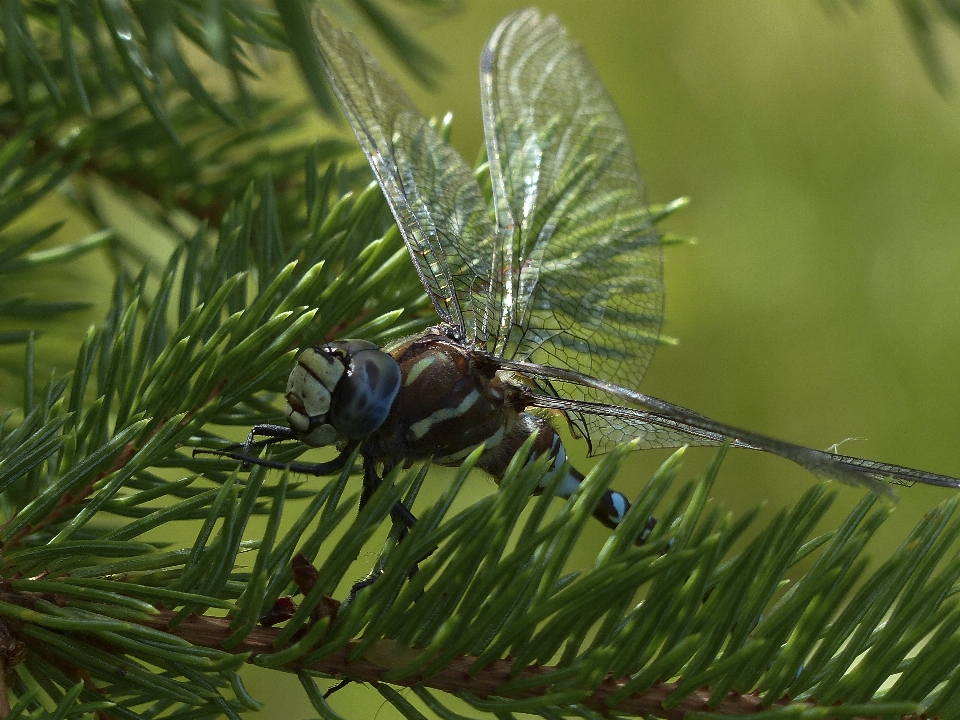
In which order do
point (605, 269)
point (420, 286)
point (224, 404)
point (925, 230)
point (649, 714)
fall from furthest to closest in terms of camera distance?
point (925, 230) < point (605, 269) < point (420, 286) < point (224, 404) < point (649, 714)

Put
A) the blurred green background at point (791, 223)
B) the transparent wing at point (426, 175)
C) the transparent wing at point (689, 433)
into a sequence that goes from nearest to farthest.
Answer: the transparent wing at point (689, 433) < the transparent wing at point (426, 175) < the blurred green background at point (791, 223)

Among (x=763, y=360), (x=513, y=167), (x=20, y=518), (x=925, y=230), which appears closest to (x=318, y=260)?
(x=20, y=518)

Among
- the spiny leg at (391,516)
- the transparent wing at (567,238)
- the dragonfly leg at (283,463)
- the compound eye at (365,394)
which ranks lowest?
the spiny leg at (391,516)

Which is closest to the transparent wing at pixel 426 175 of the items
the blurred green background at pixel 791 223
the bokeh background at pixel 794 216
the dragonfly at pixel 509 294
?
the dragonfly at pixel 509 294

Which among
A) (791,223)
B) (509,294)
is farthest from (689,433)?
(791,223)

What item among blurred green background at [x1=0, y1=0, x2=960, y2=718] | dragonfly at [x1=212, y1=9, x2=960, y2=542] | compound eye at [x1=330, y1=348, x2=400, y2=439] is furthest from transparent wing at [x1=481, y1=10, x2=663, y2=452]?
blurred green background at [x1=0, y1=0, x2=960, y2=718]

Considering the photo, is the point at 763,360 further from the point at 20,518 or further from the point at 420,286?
the point at 20,518

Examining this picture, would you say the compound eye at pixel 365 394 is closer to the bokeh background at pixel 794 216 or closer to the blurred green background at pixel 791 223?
the blurred green background at pixel 791 223
